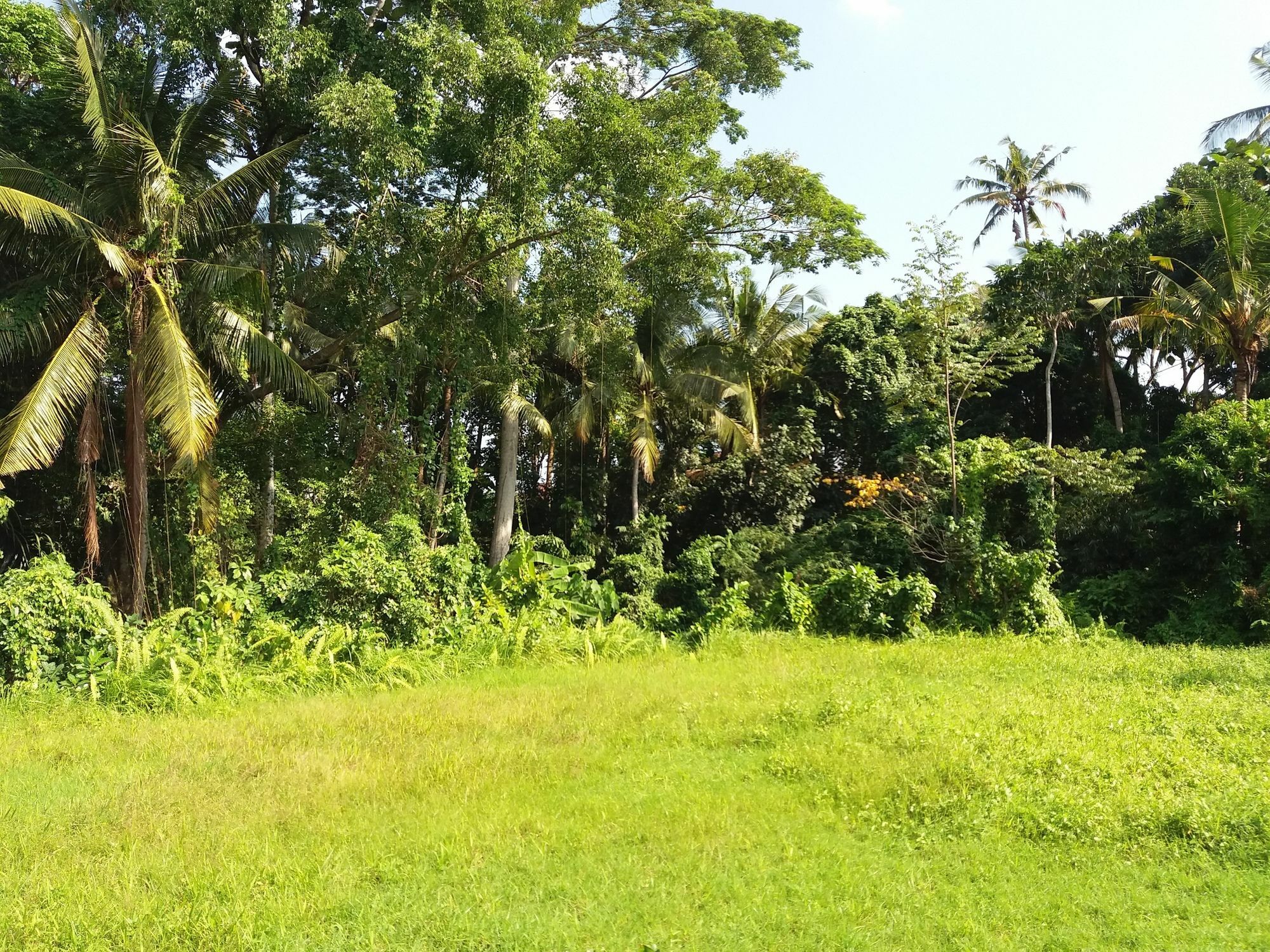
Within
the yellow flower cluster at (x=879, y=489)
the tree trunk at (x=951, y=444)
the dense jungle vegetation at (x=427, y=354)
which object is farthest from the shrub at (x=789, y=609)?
the yellow flower cluster at (x=879, y=489)

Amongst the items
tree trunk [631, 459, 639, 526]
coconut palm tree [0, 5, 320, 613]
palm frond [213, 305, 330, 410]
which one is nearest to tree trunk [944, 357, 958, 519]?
tree trunk [631, 459, 639, 526]

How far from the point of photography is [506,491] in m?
17.3

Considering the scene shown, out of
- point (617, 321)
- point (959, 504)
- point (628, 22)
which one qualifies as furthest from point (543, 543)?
point (628, 22)

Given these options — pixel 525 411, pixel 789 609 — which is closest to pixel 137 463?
pixel 525 411

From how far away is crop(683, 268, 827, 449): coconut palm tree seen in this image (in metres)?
19.4

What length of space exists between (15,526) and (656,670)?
9.82m

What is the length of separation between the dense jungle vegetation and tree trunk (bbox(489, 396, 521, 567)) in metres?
0.08

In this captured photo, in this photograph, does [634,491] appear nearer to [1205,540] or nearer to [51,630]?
[1205,540]

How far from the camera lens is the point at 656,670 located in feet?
33.3

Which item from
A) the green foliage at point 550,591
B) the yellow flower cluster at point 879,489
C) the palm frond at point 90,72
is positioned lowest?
the green foliage at point 550,591

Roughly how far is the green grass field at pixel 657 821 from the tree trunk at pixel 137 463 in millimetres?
3037

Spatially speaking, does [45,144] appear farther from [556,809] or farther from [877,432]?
[877,432]

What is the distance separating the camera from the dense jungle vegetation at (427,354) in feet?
35.6

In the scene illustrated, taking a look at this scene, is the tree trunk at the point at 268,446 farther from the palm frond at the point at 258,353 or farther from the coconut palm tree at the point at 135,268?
the coconut palm tree at the point at 135,268
